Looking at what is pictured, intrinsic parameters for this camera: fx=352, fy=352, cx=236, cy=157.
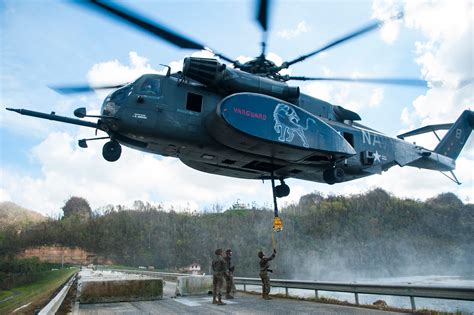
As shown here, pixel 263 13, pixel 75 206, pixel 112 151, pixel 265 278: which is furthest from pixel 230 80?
pixel 75 206

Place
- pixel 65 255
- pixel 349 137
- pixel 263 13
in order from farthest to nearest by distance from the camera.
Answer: pixel 65 255 < pixel 349 137 < pixel 263 13

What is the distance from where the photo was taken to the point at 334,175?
45.7 ft

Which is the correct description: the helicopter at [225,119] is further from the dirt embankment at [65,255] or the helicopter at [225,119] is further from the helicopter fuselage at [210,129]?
the dirt embankment at [65,255]

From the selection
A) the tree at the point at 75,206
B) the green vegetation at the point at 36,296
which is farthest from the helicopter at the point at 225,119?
the tree at the point at 75,206

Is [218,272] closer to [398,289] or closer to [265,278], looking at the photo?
[265,278]

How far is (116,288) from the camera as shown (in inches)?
452

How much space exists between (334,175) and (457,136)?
39.1ft

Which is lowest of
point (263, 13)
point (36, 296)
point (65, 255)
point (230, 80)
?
point (36, 296)

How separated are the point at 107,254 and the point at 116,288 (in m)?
103

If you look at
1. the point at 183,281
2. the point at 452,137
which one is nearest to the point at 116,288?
the point at 183,281

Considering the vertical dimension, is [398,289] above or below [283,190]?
below

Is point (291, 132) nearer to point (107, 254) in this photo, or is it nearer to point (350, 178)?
point (350, 178)

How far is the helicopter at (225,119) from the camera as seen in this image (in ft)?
37.0

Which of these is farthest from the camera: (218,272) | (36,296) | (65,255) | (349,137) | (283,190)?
(65,255)
